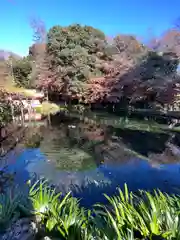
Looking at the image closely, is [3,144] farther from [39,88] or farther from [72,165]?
[39,88]

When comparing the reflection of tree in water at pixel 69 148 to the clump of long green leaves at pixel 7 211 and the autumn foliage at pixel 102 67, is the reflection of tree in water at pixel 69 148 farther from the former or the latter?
the autumn foliage at pixel 102 67

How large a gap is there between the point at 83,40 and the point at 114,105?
613cm

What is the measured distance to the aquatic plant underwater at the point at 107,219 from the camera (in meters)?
1.67

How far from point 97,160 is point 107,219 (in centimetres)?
434

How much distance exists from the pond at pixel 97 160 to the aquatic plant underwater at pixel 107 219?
5.35 ft

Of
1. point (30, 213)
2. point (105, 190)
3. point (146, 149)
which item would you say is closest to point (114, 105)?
point (146, 149)

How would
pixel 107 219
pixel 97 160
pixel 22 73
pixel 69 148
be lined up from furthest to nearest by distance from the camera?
1. pixel 22 73
2. pixel 69 148
3. pixel 97 160
4. pixel 107 219

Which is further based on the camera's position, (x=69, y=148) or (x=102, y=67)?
(x=102, y=67)

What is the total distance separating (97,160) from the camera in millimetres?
6367

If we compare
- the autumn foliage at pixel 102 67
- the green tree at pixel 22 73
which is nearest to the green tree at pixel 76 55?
the autumn foliage at pixel 102 67

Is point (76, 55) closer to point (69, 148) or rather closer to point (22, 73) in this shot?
point (22, 73)

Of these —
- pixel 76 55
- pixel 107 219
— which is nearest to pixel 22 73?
pixel 76 55

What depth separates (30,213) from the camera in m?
2.32

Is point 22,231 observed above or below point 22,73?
below
